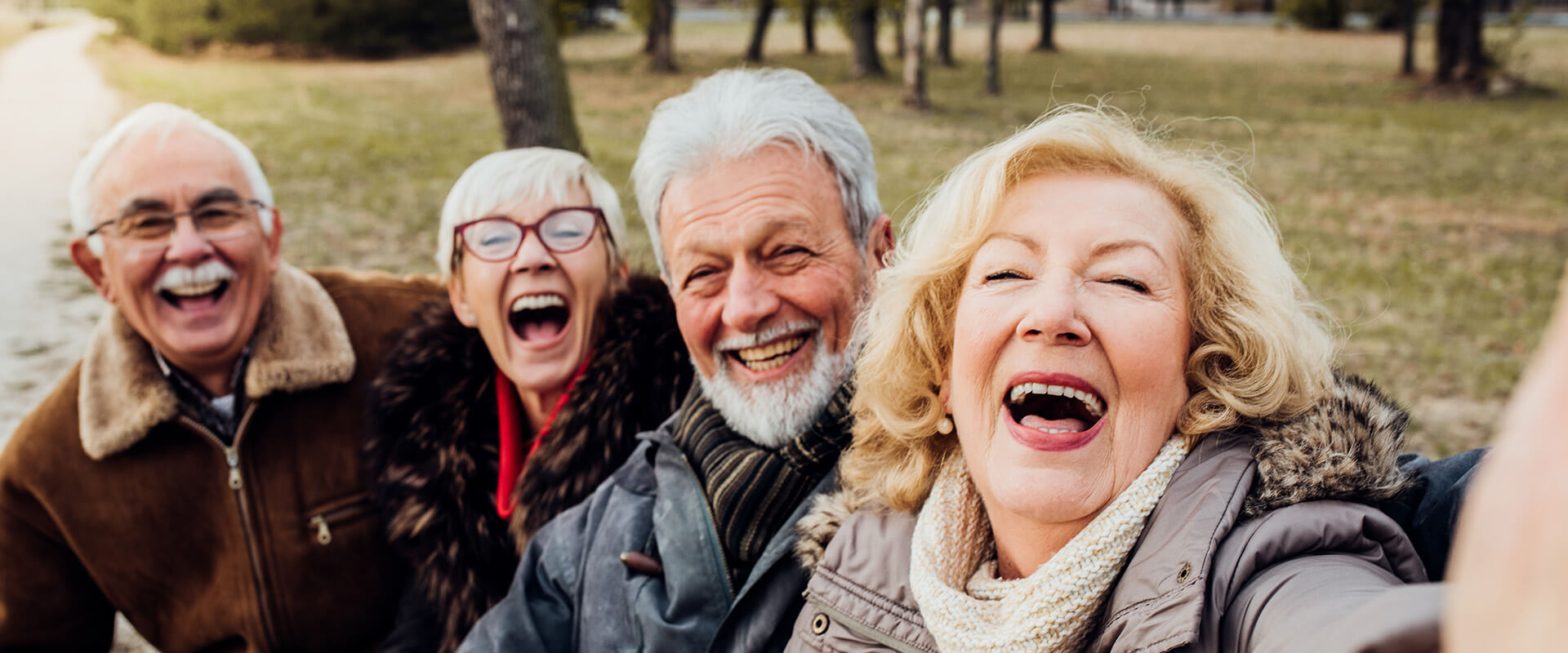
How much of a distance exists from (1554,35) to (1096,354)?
36.8 meters

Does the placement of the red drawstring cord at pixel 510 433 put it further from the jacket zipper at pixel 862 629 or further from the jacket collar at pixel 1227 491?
the jacket collar at pixel 1227 491

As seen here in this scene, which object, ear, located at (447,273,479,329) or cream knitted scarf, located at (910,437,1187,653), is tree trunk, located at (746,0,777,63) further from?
cream knitted scarf, located at (910,437,1187,653)

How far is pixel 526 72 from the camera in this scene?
247 inches

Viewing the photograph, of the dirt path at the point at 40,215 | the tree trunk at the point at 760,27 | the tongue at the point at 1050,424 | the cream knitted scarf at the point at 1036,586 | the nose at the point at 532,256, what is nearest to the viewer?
the cream knitted scarf at the point at 1036,586

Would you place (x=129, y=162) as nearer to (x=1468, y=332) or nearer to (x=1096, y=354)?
(x=1096, y=354)

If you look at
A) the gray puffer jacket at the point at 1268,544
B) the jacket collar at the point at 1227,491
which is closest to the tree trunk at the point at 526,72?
the gray puffer jacket at the point at 1268,544

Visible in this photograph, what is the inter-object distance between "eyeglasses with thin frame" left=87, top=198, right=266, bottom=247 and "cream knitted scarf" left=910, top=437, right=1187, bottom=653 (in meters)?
2.41

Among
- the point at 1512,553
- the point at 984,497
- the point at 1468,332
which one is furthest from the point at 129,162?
the point at 1468,332

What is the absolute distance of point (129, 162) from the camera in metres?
3.06

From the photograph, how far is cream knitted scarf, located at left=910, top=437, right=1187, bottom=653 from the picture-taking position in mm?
1616

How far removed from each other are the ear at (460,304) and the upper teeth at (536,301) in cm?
16

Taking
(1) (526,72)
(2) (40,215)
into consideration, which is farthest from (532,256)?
(2) (40,215)

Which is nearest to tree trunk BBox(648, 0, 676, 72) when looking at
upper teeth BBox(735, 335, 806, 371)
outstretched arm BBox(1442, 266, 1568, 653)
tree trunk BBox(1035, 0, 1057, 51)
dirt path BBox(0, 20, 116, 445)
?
tree trunk BBox(1035, 0, 1057, 51)

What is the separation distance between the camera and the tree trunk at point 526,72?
20.1ft
